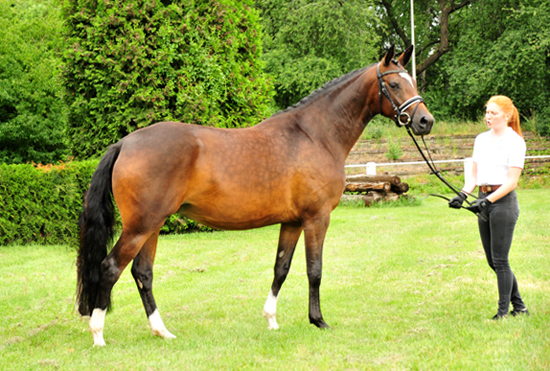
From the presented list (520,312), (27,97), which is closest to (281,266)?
(520,312)

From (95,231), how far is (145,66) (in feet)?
18.4

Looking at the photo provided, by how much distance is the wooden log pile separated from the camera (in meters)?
14.5

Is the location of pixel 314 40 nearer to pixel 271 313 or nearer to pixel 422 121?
pixel 422 121

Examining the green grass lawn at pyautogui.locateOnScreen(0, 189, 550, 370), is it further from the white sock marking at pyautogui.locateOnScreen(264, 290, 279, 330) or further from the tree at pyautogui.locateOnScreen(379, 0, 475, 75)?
the tree at pyautogui.locateOnScreen(379, 0, 475, 75)

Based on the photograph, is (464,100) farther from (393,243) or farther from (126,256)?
(126,256)

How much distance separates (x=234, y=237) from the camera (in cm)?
1009

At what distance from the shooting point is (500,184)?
4605 mm

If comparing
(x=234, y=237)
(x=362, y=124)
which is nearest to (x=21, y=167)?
(x=234, y=237)

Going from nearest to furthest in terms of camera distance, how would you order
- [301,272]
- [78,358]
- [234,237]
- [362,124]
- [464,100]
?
[78,358] → [362,124] → [301,272] → [234,237] → [464,100]

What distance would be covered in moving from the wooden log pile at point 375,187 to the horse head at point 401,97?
9805 mm

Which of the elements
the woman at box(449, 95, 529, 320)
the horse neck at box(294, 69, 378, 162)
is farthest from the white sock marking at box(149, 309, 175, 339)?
the woman at box(449, 95, 529, 320)

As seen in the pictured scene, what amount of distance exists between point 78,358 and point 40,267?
4.23 meters

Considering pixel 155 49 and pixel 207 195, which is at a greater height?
pixel 155 49

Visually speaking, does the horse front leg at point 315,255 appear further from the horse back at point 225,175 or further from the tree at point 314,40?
the tree at point 314,40
